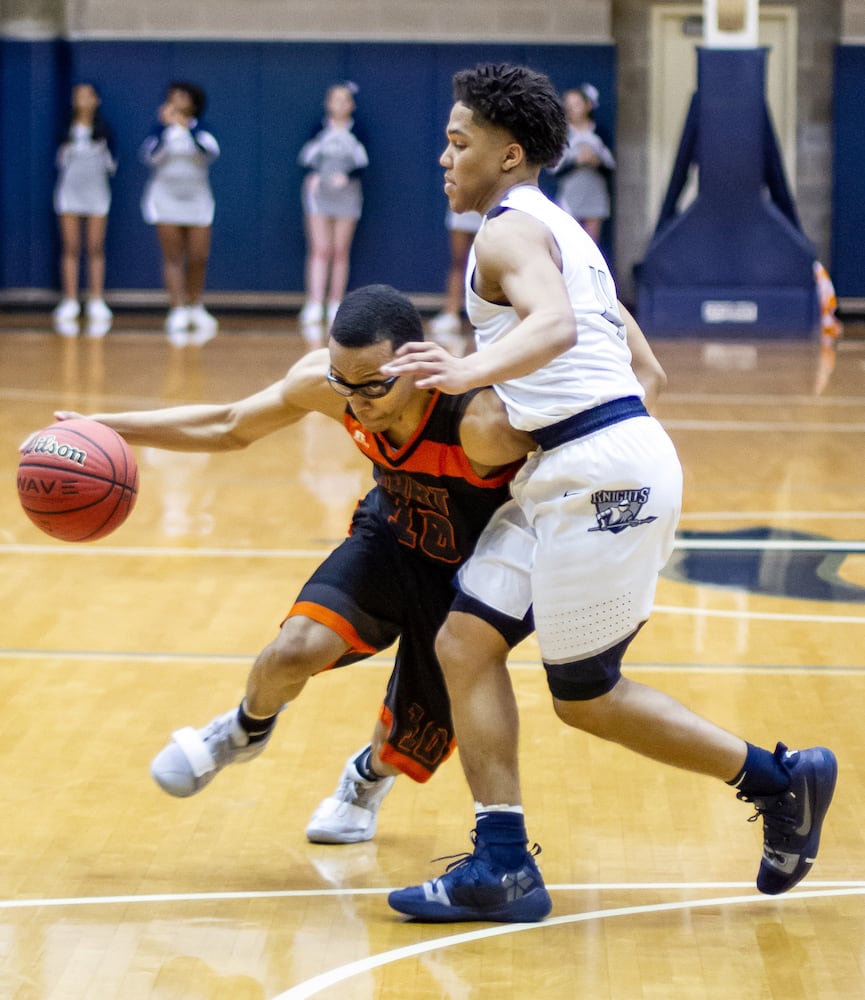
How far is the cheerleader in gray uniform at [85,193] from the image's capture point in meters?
14.5

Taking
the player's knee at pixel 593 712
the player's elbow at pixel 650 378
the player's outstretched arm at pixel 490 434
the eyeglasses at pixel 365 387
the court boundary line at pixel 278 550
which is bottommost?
the court boundary line at pixel 278 550

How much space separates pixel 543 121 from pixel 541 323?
1.66ft

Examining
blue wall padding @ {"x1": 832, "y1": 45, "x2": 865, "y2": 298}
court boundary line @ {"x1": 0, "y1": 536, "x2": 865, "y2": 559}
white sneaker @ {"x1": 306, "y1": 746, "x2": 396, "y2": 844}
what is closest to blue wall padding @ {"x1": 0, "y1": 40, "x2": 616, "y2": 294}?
blue wall padding @ {"x1": 832, "y1": 45, "x2": 865, "y2": 298}

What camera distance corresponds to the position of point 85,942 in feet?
9.23

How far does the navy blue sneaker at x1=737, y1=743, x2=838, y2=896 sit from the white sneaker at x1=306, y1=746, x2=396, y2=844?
30.3 inches

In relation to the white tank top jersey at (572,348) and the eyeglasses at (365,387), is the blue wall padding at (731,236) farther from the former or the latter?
Result: the eyeglasses at (365,387)

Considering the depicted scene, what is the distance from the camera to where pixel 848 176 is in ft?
51.5

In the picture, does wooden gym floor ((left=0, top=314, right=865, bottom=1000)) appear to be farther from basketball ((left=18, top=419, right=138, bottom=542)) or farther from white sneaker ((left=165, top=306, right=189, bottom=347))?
white sneaker ((left=165, top=306, right=189, bottom=347))

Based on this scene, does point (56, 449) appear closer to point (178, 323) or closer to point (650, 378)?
point (650, 378)

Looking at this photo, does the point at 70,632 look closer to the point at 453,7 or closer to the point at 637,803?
the point at 637,803

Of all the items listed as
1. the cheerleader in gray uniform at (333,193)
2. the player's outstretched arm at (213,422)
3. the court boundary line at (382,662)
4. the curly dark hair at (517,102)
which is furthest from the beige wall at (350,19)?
the curly dark hair at (517,102)

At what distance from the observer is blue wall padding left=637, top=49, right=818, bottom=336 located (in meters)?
13.7

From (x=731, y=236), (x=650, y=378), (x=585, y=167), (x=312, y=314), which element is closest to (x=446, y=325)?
(x=312, y=314)

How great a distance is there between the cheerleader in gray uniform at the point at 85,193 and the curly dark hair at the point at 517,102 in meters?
11.6
